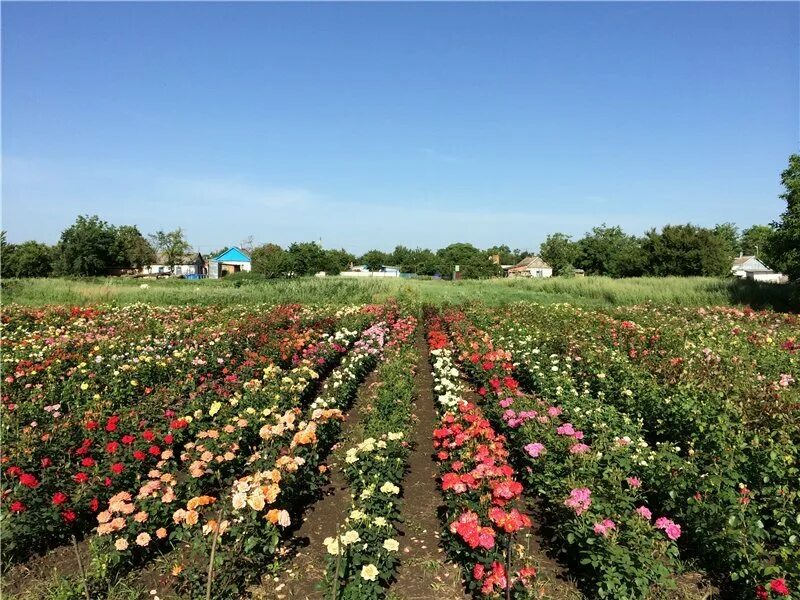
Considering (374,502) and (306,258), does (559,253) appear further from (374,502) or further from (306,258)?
(374,502)

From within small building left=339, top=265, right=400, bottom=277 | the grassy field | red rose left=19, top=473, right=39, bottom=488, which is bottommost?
red rose left=19, top=473, right=39, bottom=488

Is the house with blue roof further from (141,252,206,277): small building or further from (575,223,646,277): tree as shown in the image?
(575,223,646,277): tree

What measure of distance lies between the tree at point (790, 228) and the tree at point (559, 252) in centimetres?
6139

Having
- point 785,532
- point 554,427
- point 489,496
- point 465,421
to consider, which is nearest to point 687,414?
point 554,427

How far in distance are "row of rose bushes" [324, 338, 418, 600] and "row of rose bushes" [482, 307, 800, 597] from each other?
7.85ft

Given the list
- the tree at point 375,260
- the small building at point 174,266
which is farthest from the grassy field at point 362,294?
the tree at point 375,260

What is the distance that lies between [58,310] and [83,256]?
5304cm

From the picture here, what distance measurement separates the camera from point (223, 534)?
12.4ft

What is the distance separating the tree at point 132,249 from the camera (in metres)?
65.7

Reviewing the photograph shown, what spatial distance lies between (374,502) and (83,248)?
69.1 meters

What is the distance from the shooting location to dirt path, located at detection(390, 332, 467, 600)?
3.81 m

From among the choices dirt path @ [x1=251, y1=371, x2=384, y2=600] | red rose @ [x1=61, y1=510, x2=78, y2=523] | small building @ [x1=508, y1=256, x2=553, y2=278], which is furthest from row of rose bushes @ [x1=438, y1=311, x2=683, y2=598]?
small building @ [x1=508, y1=256, x2=553, y2=278]

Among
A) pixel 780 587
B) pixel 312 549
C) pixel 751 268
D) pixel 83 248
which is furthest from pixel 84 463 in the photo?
pixel 751 268

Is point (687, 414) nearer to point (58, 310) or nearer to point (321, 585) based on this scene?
point (321, 585)
